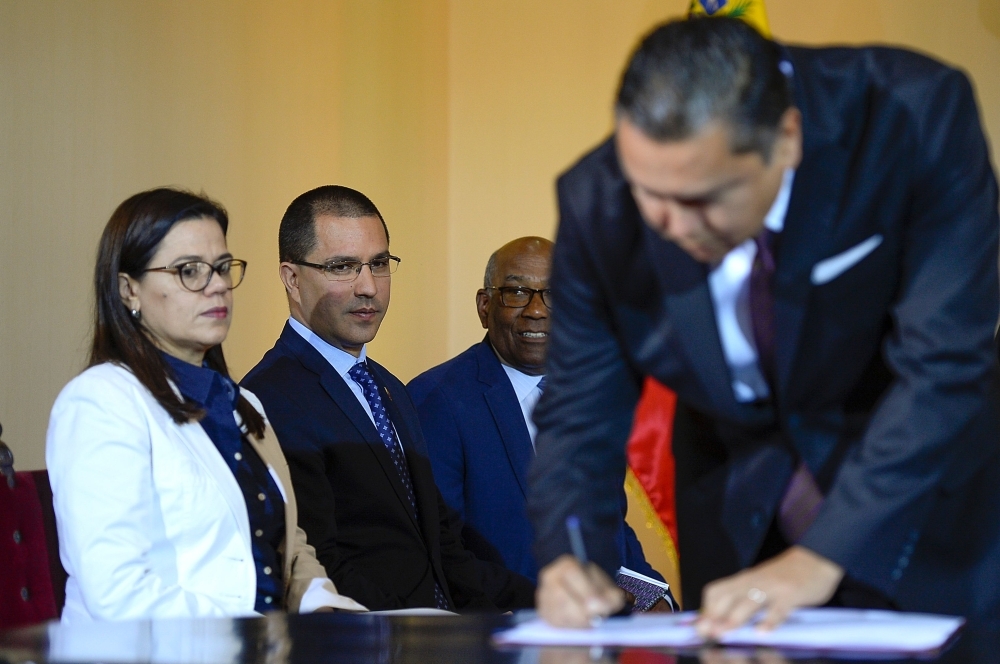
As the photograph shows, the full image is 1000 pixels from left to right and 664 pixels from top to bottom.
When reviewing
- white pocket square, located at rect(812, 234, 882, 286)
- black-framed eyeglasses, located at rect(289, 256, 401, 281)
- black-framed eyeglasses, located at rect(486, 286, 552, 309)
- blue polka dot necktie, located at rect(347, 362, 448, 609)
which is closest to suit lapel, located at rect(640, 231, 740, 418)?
white pocket square, located at rect(812, 234, 882, 286)

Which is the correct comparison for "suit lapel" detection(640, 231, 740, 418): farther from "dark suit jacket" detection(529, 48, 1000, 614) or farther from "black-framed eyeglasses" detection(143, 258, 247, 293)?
"black-framed eyeglasses" detection(143, 258, 247, 293)

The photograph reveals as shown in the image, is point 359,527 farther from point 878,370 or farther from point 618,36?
point 618,36

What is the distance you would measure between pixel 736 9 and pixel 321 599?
2.47 metres

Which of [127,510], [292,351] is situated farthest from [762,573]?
[292,351]

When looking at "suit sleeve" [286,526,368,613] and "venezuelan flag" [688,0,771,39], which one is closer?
"suit sleeve" [286,526,368,613]

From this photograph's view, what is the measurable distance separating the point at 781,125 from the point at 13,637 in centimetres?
96

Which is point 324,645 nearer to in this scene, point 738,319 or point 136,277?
point 738,319

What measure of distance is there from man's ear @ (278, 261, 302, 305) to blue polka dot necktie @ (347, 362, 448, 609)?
24 centimetres

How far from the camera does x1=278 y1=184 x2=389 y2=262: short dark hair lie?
116 inches

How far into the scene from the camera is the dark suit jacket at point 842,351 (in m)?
1.18

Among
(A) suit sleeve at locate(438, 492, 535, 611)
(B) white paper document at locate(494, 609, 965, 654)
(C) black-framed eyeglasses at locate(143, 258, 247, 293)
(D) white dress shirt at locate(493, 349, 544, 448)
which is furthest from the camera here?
(D) white dress shirt at locate(493, 349, 544, 448)

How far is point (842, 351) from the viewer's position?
1.28 m

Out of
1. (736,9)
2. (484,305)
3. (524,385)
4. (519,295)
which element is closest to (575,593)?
(524,385)

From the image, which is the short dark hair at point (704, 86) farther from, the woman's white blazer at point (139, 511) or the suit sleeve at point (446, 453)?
the suit sleeve at point (446, 453)
